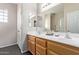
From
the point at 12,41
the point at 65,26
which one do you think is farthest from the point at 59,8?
the point at 12,41

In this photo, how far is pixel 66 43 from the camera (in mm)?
1310

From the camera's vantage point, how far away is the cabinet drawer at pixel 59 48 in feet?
4.19

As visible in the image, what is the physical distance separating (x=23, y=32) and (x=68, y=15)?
51.7 inches

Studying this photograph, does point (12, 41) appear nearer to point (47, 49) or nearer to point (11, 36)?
point (11, 36)

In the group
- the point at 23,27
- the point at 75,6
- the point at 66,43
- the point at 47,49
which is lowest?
the point at 47,49

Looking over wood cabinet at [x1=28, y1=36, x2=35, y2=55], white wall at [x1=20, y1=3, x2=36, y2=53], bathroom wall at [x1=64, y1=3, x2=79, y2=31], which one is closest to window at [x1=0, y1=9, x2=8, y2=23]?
white wall at [x1=20, y1=3, x2=36, y2=53]

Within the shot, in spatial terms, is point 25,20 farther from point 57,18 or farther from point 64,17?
point 64,17

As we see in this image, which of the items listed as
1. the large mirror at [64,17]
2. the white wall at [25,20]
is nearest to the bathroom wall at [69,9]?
the large mirror at [64,17]

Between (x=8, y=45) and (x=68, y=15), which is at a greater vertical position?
(x=68, y=15)

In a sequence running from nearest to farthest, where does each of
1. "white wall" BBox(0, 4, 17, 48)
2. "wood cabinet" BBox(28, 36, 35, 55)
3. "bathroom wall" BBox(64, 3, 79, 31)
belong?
"bathroom wall" BBox(64, 3, 79, 31)
"white wall" BBox(0, 4, 17, 48)
"wood cabinet" BBox(28, 36, 35, 55)

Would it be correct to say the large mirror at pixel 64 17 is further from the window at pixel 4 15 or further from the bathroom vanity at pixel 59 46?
the window at pixel 4 15

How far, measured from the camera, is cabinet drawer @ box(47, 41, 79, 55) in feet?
4.19

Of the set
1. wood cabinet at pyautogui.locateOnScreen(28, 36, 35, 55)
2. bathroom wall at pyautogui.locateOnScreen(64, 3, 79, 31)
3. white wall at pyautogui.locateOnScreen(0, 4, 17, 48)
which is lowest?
wood cabinet at pyautogui.locateOnScreen(28, 36, 35, 55)

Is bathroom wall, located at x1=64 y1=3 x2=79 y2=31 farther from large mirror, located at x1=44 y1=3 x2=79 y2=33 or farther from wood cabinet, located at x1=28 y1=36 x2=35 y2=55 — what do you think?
wood cabinet, located at x1=28 y1=36 x2=35 y2=55
